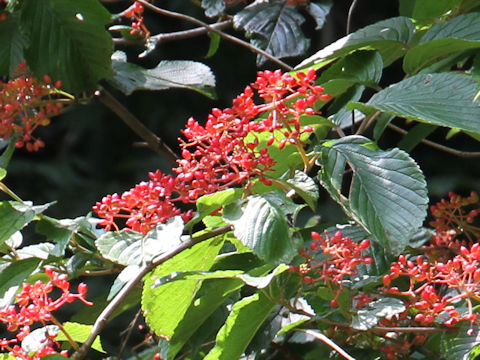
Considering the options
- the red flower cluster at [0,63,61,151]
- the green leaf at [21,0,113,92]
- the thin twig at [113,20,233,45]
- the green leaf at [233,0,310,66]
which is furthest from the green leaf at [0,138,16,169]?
the green leaf at [233,0,310,66]

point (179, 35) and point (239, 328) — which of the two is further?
point (179, 35)

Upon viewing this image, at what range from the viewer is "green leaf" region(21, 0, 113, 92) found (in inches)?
54.7

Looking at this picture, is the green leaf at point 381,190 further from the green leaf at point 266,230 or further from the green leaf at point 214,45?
the green leaf at point 214,45

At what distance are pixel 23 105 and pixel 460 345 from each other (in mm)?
779

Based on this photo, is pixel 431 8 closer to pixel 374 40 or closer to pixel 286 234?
pixel 374 40

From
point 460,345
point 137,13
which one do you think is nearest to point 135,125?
point 137,13

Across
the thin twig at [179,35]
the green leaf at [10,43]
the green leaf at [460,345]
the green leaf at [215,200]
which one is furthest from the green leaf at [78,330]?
the thin twig at [179,35]

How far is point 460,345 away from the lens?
3.12 feet

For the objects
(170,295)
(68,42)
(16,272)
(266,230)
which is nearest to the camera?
(266,230)

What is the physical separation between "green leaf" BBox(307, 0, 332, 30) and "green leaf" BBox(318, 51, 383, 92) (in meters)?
0.29

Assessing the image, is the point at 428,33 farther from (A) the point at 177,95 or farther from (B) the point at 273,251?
(A) the point at 177,95

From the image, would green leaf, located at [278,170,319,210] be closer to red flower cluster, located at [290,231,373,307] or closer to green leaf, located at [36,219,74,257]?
red flower cluster, located at [290,231,373,307]

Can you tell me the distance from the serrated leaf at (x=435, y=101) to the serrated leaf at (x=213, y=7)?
512 mm

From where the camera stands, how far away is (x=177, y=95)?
3852mm
